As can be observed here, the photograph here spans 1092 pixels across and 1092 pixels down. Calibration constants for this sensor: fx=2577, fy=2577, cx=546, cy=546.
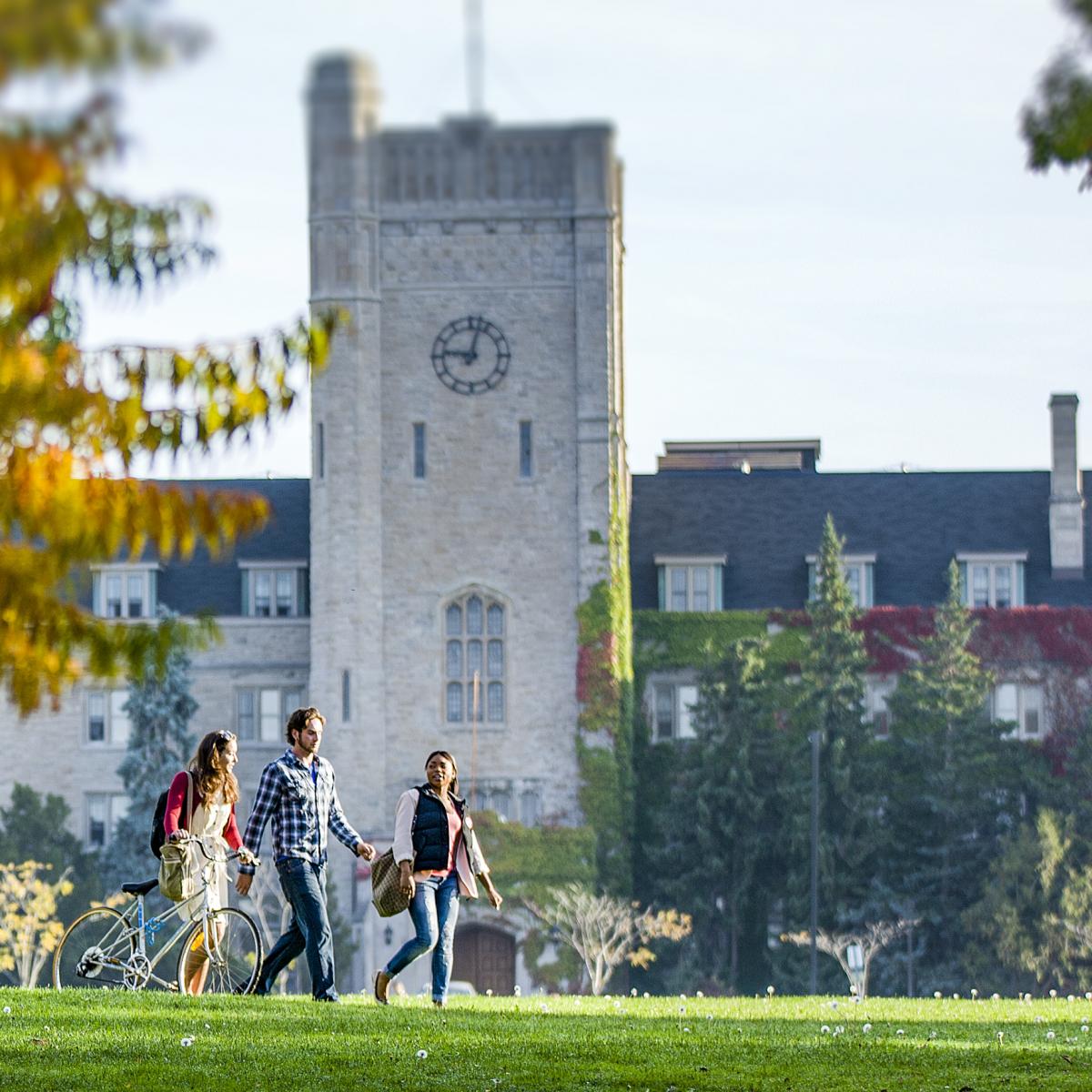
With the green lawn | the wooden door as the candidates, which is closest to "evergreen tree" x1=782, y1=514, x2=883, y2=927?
the wooden door

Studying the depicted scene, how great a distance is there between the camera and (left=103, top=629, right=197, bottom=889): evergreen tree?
51469mm

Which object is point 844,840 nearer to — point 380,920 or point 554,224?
point 380,920

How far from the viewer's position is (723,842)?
4959cm

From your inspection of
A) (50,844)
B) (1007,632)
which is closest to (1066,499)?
(1007,632)

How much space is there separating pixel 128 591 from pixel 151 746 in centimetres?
485

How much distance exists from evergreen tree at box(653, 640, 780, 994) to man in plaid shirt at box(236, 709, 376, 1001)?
109 feet

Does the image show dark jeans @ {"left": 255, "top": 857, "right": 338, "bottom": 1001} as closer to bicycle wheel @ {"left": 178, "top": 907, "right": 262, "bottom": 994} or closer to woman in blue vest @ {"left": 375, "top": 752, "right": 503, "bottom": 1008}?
bicycle wheel @ {"left": 178, "top": 907, "right": 262, "bottom": 994}

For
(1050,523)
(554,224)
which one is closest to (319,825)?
(554,224)

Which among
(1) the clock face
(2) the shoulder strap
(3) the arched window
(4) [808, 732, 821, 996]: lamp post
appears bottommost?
(4) [808, 732, 821, 996]: lamp post

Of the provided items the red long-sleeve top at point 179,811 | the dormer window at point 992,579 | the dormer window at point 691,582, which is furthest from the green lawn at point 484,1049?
the dormer window at point 992,579

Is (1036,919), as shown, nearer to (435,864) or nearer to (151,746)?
(151,746)

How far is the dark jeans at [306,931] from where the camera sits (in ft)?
50.1

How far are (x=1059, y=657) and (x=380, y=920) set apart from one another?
15623 millimetres

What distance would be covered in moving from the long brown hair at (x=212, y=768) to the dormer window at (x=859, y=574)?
4081cm
